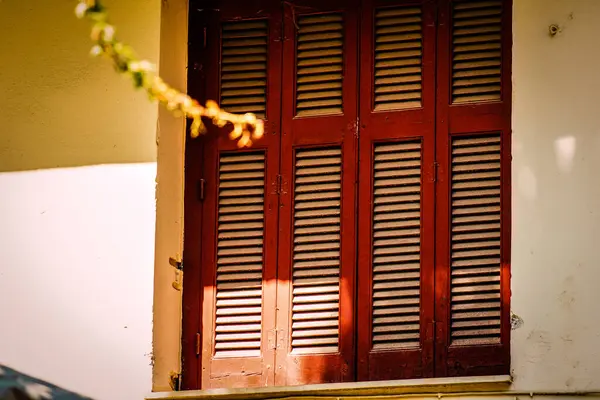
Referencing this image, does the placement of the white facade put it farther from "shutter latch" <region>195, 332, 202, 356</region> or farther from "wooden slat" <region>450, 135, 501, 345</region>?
"wooden slat" <region>450, 135, 501, 345</region>

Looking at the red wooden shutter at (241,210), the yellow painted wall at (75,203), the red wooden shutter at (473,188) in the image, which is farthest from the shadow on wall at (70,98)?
the red wooden shutter at (473,188)

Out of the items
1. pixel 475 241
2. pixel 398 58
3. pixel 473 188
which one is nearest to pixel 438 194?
pixel 473 188

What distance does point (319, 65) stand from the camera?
8117 millimetres

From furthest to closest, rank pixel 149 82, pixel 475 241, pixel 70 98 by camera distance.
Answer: pixel 70 98 < pixel 475 241 < pixel 149 82

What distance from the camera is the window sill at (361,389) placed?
23.9 ft

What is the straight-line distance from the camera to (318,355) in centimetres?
777

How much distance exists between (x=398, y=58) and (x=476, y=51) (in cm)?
40

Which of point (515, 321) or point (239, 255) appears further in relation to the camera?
point (239, 255)

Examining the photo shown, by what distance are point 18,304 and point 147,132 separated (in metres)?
1.10

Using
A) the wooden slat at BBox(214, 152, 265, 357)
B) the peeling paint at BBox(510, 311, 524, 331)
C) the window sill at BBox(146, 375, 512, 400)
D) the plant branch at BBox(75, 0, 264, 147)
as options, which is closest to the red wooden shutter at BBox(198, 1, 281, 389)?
the wooden slat at BBox(214, 152, 265, 357)

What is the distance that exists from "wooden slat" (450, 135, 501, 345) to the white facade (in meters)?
0.22

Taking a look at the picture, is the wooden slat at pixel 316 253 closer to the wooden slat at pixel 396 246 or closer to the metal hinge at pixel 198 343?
the wooden slat at pixel 396 246

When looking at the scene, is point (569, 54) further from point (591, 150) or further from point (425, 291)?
point (425, 291)

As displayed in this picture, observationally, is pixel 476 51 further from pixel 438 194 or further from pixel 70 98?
pixel 70 98
